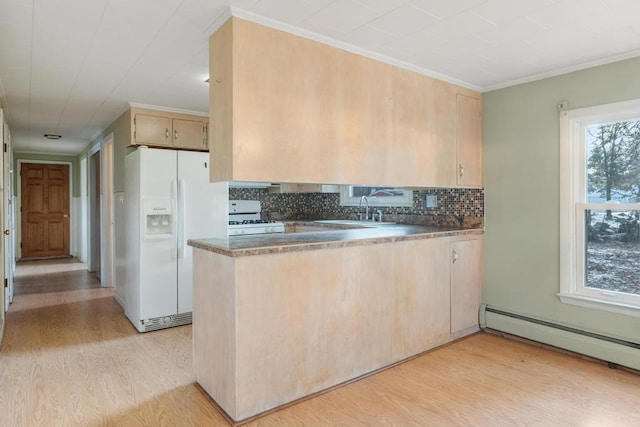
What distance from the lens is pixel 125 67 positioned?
2.95 metres

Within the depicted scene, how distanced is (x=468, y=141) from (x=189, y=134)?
2.96 m

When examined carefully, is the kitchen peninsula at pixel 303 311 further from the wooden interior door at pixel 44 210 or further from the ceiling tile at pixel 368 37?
the wooden interior door at pixel 44 210

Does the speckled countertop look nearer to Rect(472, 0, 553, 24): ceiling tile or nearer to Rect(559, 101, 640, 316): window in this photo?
Rect(559, 101, 640, 316): window

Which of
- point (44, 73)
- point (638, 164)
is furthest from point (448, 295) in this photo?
point (44, 73)

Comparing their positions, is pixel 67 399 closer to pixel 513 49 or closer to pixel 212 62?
pixel 212 62

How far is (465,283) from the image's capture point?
11.1 ft

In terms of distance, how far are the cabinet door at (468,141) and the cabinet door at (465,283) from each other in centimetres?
58

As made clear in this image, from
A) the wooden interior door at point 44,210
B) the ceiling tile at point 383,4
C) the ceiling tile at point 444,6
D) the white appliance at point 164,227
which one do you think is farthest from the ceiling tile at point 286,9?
the wooden interior door at point 44,210

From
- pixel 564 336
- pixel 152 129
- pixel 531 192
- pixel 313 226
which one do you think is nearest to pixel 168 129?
pixel 152 129

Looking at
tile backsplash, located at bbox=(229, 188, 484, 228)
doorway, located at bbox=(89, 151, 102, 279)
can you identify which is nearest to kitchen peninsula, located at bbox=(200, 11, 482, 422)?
tile backsplash, located at bbox=(229, 188, 484, 228)

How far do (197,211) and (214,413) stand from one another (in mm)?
2094

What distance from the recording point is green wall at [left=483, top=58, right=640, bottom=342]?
292cm

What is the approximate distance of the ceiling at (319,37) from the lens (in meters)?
2.06

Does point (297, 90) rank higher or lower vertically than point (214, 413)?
higher
